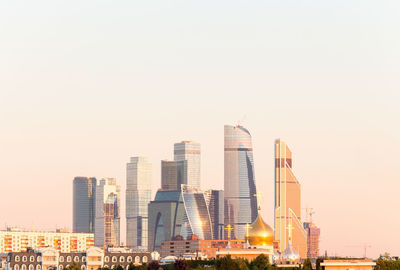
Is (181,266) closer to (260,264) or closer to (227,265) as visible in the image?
(227,265)

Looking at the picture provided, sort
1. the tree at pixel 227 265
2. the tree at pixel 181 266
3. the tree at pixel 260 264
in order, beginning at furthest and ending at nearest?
the tree at pixel 181 266 → the tree at pixel 260 264 → the tree at pixel 227 265

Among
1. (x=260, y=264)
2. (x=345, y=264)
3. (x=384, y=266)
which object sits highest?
(x=260, y=264)

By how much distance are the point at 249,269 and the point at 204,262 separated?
2175cm

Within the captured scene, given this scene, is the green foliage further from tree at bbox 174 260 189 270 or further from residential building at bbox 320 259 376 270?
tree at bbox 174 260 189 270

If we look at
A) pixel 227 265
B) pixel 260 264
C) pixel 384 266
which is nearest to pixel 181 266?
pixel 227 265

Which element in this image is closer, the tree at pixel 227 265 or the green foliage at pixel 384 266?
the green foliage at pixel 384 266

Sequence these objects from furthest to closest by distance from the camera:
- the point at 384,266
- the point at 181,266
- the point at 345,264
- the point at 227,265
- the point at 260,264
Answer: the point at 260,264 → the point at 181,266 → the point at 227,265 → the point at 384,266 → the point at 345,264

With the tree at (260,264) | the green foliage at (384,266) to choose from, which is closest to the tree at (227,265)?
the tree at (260,264)

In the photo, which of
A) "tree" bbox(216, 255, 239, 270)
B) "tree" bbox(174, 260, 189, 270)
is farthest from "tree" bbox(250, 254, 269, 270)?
"tree" bbox(174, 260, 189, 270)

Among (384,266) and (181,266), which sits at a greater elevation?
(181,266)

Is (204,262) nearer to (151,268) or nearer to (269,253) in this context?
(151,268)

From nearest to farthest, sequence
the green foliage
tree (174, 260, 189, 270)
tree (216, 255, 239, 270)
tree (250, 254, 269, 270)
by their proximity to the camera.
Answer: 1. the green foliage
2. tree (216, 255, 239, 270)
3. tree (250, 254, 269, 270)
4. tree (174, 260, 189, 270)

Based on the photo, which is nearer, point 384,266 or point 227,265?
point 384,266

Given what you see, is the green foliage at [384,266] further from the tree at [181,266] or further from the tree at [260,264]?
the tree at [181,266]
